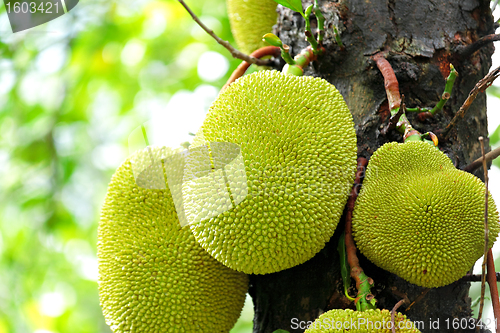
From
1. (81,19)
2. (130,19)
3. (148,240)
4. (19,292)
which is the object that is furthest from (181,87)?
(148,240)

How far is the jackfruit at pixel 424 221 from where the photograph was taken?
2.81 ft

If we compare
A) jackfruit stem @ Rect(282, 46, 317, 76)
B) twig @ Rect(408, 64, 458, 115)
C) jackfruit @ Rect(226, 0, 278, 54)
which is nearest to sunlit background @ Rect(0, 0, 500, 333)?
jackfruit @ Rect(226, 0, 278, 54)

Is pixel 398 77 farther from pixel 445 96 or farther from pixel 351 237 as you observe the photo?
pixel 351 237

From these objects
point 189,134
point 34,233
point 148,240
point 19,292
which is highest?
point 189,134

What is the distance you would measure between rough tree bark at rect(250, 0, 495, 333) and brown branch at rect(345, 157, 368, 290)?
0.18 ft

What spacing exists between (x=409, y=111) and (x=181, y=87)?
2.19 m

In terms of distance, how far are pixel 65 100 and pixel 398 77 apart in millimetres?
2374

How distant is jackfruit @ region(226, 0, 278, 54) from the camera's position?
1.57 meters

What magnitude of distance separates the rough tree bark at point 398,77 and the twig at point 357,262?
0.05 meters

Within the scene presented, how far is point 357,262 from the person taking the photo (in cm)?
96

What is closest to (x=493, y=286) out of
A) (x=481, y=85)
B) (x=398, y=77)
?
(x=481, y=85)

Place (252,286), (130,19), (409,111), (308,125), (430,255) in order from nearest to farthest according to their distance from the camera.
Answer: (430,255) < (308,125) < (409,111) < (252,286) < (130,19)

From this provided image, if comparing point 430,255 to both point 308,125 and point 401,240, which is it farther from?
point 308,125

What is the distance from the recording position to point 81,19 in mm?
2631
